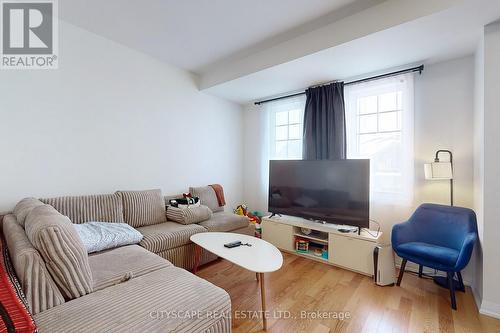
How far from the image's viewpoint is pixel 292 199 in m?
3.13

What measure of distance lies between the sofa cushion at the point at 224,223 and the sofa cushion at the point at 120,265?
932 millimetres

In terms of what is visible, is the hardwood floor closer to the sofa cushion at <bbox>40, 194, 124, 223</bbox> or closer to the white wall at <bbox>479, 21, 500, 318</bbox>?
the white wall at <bbox>479, 21, 500, 318</bbox>

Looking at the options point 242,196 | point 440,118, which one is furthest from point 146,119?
point 440,118

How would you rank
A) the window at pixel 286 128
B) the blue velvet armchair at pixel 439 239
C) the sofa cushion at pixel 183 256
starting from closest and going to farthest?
the blue velvet armchair at pixel 439 239 → the sofa cushion at pixel 183 256 → the window at pixel 286 128

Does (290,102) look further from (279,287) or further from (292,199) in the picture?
(279,287)

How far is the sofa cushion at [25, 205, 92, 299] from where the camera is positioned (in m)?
1.07

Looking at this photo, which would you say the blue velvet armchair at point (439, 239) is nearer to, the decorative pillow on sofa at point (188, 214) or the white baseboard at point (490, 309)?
the white baseboard at point (490, 309)

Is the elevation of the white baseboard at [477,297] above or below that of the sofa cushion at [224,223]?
below

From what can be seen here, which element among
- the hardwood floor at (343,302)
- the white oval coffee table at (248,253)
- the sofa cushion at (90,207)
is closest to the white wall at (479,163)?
the hardwood floor at (343,302)

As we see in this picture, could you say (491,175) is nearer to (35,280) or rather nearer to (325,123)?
(325,123)

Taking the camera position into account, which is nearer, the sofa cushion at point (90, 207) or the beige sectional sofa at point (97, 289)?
the beige sectional sofa at point (97, 289)

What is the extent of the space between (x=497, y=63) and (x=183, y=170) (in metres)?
3.48

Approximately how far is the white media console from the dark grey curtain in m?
0.96

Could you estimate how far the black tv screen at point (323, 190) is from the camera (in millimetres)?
2559
